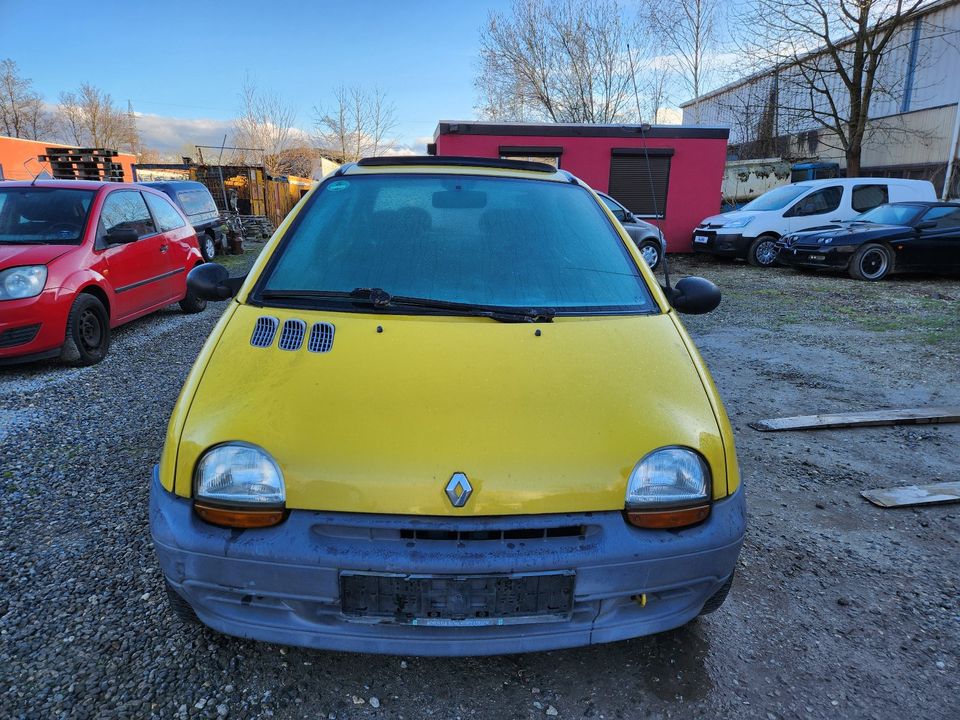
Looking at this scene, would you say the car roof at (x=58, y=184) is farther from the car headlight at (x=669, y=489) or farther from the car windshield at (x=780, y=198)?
the car windshield at (x=780, y=198)

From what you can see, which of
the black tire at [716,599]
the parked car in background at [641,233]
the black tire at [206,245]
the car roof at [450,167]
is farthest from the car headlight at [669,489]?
the black tire at [206,245]

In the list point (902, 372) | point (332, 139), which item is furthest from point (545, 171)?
point (332, 139)

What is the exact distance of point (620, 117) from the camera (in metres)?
27.5

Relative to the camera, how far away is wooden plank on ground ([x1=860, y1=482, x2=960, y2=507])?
3.11m

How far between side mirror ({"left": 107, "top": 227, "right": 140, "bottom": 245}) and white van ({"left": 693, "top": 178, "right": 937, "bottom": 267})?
435 inches

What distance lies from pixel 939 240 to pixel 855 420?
8.35m

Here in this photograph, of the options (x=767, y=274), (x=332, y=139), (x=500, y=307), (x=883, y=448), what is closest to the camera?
(x=500, y=307)

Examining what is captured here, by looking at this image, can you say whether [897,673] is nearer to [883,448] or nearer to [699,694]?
[699,694]

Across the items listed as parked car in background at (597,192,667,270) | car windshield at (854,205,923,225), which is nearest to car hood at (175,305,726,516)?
parked car in background at (597,192,667,270)

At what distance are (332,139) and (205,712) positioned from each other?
136 ft

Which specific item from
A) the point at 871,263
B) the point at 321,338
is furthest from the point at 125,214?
the point at 871,263

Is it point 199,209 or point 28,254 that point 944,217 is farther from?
point 199,209

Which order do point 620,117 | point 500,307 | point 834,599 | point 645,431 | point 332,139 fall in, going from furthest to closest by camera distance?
point 332,139 < point 620,117 < point 834,599 < point 500,307 < point 645,431

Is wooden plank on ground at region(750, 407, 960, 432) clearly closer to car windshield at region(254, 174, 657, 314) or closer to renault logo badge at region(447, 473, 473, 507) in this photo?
car windshield at region(254, 174, 657, 314)
